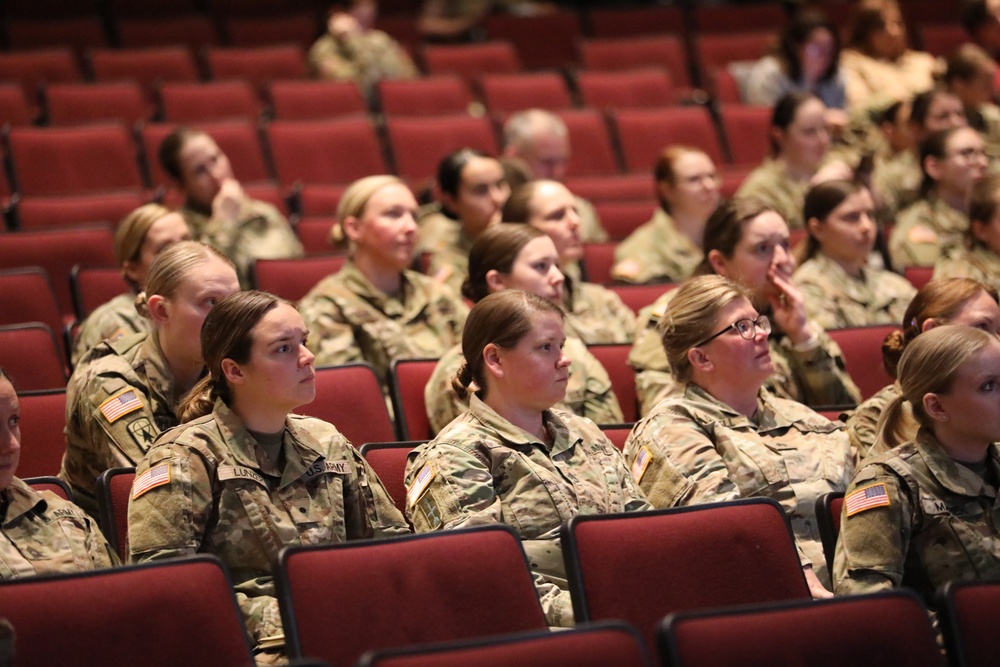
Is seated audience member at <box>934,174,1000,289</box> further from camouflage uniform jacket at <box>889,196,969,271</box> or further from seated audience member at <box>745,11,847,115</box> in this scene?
seated audience member at <box>745,11,847,115</box>

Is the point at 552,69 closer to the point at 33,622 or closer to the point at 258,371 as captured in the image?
the point at 258,371

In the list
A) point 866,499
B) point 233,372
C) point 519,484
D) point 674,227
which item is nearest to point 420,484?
point 519,484

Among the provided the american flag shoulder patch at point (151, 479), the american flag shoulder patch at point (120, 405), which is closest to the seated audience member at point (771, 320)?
the american flag shoulder patch at point (120, 405)

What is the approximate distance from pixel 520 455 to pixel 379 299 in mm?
1306

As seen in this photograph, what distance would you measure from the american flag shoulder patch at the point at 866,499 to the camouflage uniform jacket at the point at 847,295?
1476 millimetres

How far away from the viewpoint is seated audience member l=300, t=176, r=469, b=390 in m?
3.59

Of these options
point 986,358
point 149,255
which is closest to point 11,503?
point 149,255

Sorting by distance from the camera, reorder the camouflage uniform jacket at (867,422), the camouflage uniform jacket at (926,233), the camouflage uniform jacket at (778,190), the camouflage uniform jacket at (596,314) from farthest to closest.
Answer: the camouflage uniform jacket at (778,190), the camouflage uniform jacket at (926,233), the camouflage uniform jacket at (596,314), the camouflage uniform jacket at (867,422)

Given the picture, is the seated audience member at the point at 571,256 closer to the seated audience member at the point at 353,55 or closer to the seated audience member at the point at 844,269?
the seated audience member at the point at 844,269

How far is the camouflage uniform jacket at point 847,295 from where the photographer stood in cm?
391

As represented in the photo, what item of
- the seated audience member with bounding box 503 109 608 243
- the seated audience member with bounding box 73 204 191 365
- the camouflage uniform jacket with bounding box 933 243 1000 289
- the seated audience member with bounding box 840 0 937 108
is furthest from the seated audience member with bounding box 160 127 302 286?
the seated audience member with bounding box 840 0 937 108

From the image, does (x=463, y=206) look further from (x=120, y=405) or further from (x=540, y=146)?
(x=120, y=405)

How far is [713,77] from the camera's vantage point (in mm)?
6664

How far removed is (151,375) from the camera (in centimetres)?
284
